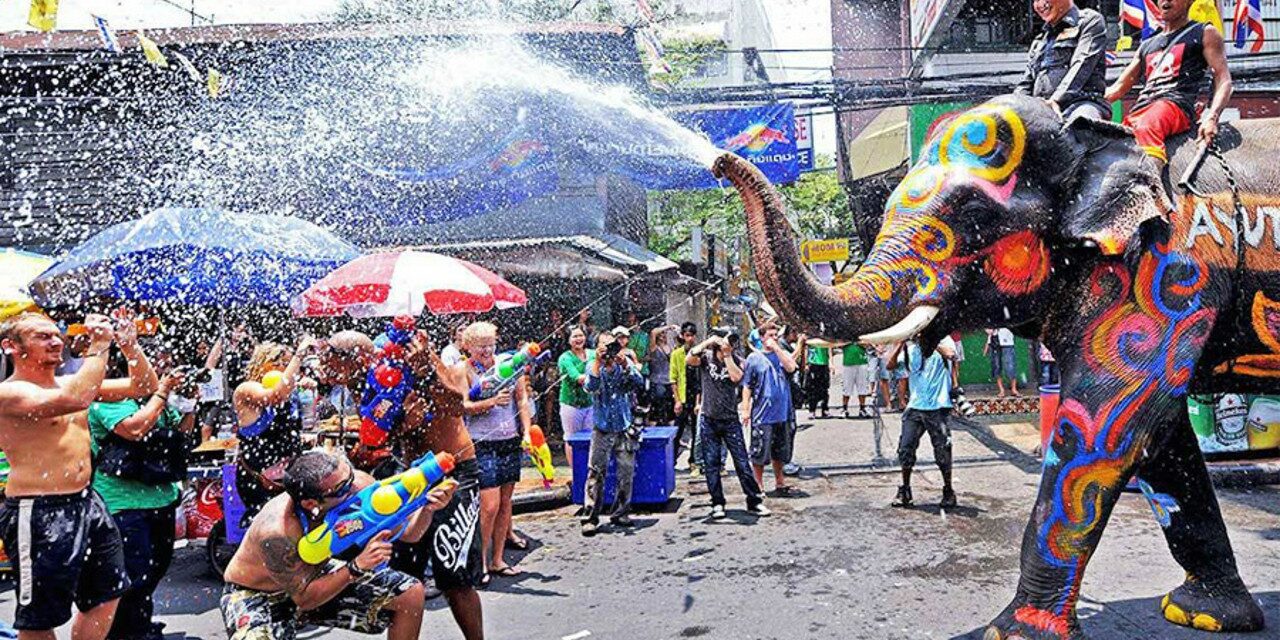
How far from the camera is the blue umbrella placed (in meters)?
6.43

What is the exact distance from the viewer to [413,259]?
21.7ft

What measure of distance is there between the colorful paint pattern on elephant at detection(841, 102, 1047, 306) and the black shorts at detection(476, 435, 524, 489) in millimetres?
3614

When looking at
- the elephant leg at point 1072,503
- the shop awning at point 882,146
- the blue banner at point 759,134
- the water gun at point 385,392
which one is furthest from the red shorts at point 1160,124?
the shop awning at point 882,146

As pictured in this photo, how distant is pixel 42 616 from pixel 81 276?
3.13 meters

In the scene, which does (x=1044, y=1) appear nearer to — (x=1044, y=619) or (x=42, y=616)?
(x=1044, y=619)

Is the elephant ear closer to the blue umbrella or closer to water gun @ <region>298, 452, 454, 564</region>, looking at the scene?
water gun @ <region>298, 452, 454, 564</region>

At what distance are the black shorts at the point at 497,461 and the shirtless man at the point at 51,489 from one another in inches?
103

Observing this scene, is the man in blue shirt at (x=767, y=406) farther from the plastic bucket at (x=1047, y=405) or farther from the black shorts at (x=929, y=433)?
the plastic bucket at (x=1047, y=405)

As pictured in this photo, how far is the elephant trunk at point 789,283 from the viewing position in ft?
11.6

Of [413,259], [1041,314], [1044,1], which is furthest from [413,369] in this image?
[1044,1]

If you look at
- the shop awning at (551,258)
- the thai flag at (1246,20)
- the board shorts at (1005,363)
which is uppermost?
the thai flag at (1246,20)

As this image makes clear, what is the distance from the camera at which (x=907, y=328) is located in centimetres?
363

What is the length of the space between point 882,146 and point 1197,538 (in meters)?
15.0

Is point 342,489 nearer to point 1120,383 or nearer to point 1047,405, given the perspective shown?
point 1120,383
